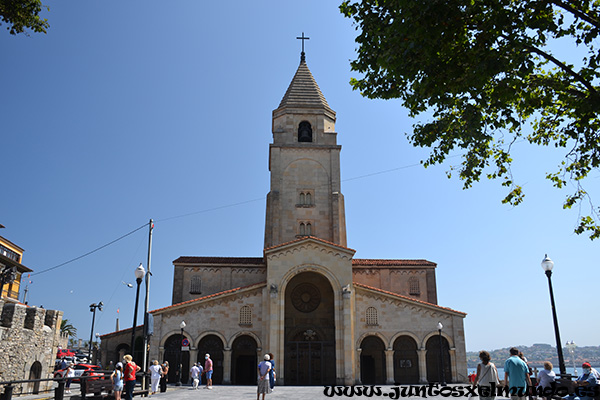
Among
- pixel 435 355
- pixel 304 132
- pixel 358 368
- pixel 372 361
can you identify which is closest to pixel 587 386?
pixel 358 368

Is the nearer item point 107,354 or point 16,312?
point 16,312

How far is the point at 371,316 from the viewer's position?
35.1m

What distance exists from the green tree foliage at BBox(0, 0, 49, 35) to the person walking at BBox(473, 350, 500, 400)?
638 inches

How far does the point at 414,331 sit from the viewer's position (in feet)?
114

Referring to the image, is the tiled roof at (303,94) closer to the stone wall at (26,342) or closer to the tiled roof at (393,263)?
the tiled roof at (393,263)

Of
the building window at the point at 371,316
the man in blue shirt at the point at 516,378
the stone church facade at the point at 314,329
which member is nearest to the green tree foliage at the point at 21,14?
the man in blue shirt at the point at 516,378

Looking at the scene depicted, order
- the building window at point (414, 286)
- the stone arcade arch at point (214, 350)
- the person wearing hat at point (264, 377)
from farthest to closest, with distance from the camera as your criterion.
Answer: the building window at point (414, 286), the stone arcade arch at point (214, 350), the person wearing hat at point (264, 377)

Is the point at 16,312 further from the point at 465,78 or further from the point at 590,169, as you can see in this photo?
the point at 590,169

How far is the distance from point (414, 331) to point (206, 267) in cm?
1779

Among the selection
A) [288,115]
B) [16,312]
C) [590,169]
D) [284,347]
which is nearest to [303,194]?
[288,115]

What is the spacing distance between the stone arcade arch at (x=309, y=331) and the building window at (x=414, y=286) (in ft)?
29.1

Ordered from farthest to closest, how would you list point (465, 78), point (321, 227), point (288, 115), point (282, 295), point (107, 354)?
point (288, 115), point (321, 227), point (107, 354), point (282, 295), point (465, 78)

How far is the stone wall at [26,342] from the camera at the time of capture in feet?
74.8

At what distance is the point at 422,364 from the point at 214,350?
14203 mm
